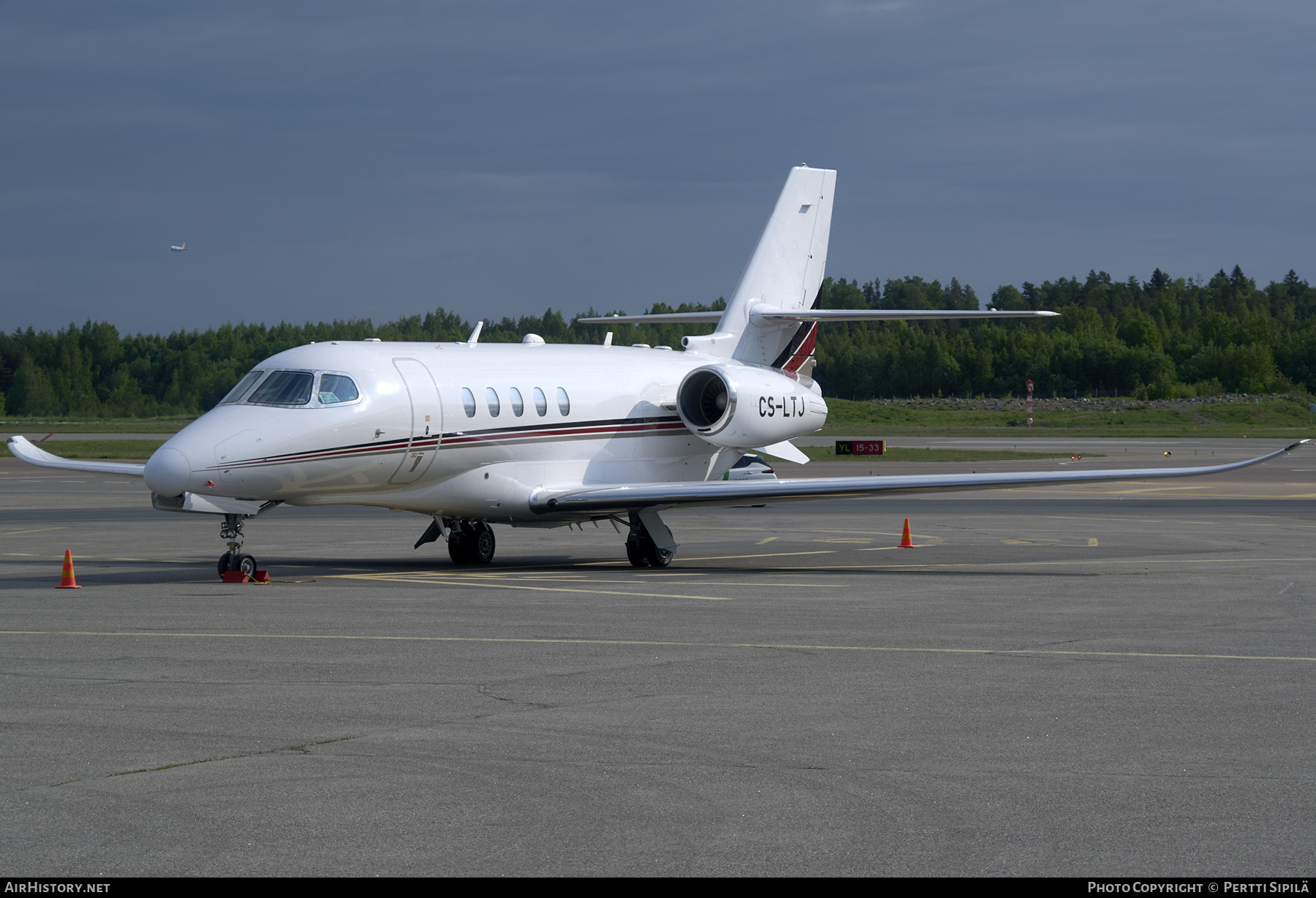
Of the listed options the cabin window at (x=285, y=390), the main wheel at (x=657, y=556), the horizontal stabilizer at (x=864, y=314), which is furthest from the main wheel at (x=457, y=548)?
the horizontal stabilizer at (x=864, y=314)

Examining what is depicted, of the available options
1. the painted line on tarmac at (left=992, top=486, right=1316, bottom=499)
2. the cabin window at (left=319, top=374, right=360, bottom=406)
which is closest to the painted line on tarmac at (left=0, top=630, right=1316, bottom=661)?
the cabin window at (left=319, top=374, right=360, bottom=406)

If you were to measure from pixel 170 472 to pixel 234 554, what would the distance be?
1.82 metres

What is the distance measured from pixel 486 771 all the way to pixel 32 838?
2365mm

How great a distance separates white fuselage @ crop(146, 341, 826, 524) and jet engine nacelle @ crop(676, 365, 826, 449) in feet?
0.73

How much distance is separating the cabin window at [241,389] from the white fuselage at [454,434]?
0.51ft

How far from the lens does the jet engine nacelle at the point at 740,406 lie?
76.6 feet

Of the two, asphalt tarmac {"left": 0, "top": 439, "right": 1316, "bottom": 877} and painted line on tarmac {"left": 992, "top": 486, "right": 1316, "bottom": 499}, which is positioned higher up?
asphalt tarmac {"left": 0, "top": 439, "right": 1316, "bottom": 877}

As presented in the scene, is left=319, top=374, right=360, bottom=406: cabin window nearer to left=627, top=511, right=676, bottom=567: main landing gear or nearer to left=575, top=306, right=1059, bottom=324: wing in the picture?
left=627, top=511, right=676, bottom=567: main landing gear

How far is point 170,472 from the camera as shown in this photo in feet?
56.3

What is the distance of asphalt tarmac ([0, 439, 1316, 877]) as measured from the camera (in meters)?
6.47

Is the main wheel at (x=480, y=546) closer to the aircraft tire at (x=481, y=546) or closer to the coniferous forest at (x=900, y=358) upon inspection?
the aircraft tire at (x=481, y=546)

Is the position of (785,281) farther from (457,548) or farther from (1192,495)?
(1192,495)

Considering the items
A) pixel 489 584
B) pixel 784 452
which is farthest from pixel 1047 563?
pixel 489 584
